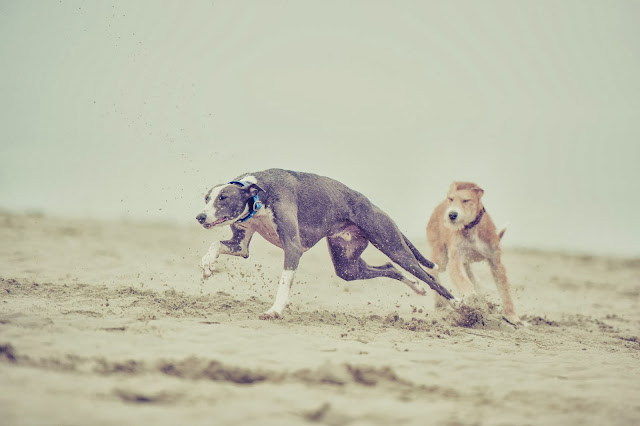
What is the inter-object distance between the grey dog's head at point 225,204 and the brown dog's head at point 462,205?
2705 mm

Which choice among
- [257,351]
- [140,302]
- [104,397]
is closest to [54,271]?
[140,302]

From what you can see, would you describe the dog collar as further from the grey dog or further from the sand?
the sand

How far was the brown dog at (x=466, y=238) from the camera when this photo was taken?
25.2 ft

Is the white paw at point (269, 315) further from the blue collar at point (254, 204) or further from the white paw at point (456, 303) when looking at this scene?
the white paw at point (456, 303)

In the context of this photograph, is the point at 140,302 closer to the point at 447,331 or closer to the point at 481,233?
the point at 447,331

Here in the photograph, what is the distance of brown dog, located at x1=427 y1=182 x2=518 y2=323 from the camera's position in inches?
303

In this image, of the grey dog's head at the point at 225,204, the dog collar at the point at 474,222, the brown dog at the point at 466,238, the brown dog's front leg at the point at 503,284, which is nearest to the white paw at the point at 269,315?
the grey dog's head at the point at 225,204

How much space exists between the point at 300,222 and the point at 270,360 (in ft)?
8.14

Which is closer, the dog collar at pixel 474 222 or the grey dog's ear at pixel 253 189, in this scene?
the grey dog's ear at pixel 253 189

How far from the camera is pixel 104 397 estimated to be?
3.30m

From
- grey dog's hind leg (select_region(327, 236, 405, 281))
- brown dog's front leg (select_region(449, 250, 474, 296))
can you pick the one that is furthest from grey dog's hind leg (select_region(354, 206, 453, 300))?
brown dog's front leg (select_region(449, 250, 474, 296))

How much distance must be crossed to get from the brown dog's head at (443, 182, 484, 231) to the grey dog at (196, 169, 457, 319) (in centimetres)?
62

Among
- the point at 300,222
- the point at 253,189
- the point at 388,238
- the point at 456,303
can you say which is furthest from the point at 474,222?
the point at 253,189

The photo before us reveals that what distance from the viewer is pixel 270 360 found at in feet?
13.9
